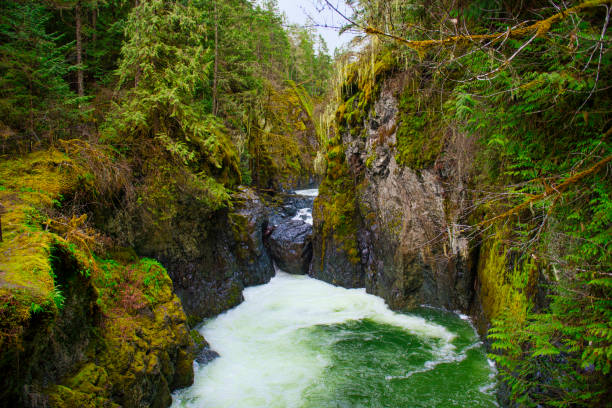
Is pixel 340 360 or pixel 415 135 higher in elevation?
pixel 415 135

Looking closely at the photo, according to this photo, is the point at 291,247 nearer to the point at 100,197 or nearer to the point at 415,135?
the point at 415,135

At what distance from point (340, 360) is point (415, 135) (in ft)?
21.0

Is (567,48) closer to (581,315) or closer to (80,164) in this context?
(581,315)

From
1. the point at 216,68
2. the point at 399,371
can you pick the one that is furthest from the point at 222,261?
the point at 216,68

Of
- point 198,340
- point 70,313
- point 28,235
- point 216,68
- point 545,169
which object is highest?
point 216,68

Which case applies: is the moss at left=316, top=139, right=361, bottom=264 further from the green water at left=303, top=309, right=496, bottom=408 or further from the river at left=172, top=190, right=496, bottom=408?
the green water at left=303, top=309, right=496, bottom=408

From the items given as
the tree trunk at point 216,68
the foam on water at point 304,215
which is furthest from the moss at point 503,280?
the tree trunk at point 216,68

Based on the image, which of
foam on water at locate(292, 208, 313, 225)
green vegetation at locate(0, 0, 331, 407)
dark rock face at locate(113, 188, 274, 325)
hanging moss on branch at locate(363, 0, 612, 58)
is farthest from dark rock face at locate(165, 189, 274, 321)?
hanging moss on branch at locate(363, 0, 612, 58)

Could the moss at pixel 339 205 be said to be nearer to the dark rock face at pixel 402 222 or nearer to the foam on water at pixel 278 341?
the dark rock face at pixel 402 222

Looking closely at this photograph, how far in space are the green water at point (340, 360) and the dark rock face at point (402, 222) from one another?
81cm

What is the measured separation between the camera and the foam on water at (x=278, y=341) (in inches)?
253

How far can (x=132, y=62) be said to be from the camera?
27.1 ft

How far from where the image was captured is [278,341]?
864 centimetres

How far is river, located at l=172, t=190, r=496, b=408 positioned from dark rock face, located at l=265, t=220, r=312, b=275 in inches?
136
